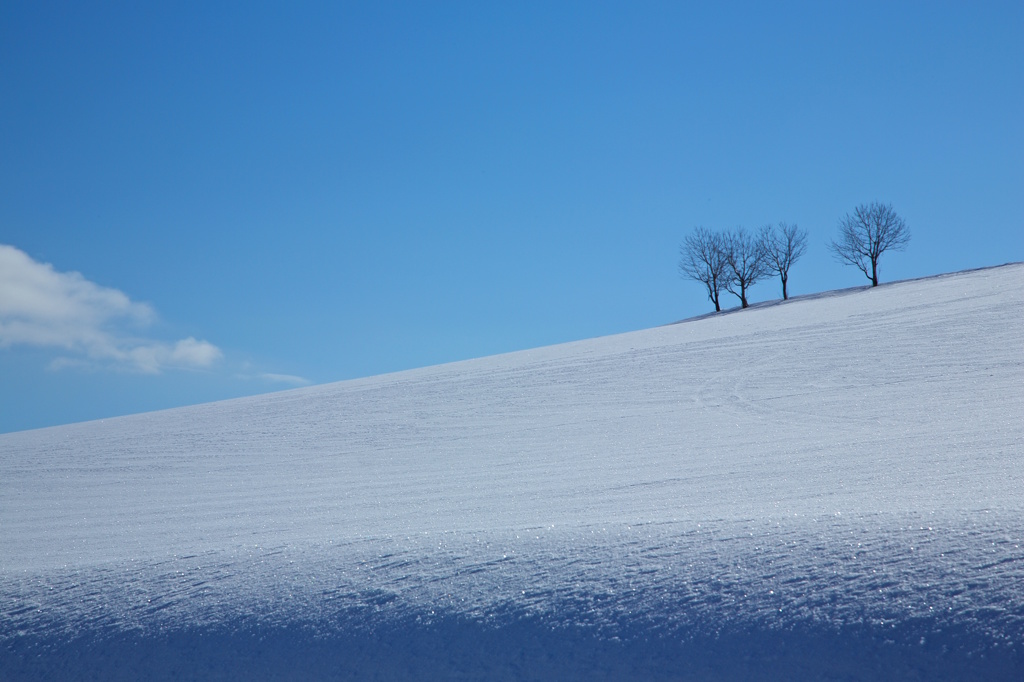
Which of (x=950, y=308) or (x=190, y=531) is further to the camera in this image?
(x=950, y=308)

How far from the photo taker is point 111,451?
8336 mm

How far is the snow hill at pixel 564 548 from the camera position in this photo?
90.9 inches

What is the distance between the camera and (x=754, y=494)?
3.98 m

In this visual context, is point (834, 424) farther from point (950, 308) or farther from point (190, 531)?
point (950, 308)

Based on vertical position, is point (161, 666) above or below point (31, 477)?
below

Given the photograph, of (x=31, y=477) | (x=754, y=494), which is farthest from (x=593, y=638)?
(x=31, y=477)

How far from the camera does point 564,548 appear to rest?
2.95 meters

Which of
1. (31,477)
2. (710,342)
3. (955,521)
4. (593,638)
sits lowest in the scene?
(593,638)

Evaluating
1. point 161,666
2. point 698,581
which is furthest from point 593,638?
point 161,666

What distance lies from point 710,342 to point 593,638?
10.5 metres

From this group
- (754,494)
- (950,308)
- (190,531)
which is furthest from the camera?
(950,308)

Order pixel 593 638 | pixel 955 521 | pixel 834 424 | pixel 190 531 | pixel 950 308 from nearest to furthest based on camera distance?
1. pixel 593 638
2. pixel 955 521
3. pixel 190 531
4. pixel 834 424
5. pixel 950 308

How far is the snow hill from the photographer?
2.31 metres

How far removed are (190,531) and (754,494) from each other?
10.5 feet
